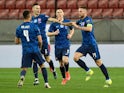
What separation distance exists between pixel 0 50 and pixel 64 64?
19.3 ft

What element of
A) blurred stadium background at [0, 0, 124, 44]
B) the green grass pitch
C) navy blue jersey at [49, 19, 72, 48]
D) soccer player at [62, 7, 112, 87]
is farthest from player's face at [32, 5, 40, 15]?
blurred stadium background at [0, 0, 124, 44]

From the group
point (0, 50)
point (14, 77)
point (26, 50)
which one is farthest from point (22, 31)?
point (0, 50)

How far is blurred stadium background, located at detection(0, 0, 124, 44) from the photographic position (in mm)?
22312

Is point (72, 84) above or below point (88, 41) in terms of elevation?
below

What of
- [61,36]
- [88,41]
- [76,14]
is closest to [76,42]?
[76,14]

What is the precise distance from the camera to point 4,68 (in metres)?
21.5

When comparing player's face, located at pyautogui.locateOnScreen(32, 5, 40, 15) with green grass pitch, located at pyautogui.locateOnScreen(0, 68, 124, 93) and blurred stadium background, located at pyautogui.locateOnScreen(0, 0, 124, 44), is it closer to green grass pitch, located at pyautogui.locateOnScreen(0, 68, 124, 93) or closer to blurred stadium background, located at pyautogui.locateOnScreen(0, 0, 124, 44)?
green grass pitch, located at pyautogui.locateOnScreen(0, 68, 124, 93)

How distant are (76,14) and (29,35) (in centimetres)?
1189

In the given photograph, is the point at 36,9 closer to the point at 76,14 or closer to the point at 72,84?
the point at 72,84

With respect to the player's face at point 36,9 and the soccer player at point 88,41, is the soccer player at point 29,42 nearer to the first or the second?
the soccer player at point 88,41

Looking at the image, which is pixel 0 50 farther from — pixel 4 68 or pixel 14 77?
pixel 14 77

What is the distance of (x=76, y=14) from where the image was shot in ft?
→ 82.6

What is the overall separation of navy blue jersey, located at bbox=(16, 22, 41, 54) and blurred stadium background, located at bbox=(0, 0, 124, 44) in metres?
→ 8.86

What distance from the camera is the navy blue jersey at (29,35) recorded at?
13367 millimetres
